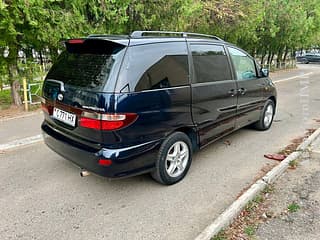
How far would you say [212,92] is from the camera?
159 inches

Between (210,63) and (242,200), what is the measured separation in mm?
1974

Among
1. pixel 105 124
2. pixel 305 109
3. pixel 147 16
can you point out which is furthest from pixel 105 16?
pixel 305 109

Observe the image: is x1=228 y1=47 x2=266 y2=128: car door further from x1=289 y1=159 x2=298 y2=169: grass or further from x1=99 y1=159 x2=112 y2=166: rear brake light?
x1=99 y1=159 x2=112 y2=166: rear brake light

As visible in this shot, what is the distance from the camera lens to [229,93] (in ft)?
14.6

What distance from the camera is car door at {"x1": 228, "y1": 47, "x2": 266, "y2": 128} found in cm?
478

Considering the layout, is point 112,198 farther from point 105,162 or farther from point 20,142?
point 20,142

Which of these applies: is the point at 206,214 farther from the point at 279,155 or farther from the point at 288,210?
the point at 279,155

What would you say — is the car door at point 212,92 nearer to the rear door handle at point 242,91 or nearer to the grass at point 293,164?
the rear door handle at point 242,91

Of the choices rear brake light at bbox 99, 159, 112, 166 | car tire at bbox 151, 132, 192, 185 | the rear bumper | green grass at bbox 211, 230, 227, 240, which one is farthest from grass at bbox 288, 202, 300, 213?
rear brake light at bbox 99, 159, 112, 166

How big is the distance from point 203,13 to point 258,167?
906 cm

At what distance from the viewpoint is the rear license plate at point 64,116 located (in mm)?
3211

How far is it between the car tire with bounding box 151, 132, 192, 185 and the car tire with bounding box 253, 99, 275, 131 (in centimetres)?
258

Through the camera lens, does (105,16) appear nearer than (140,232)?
No

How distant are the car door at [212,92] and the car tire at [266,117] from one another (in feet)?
4.36
